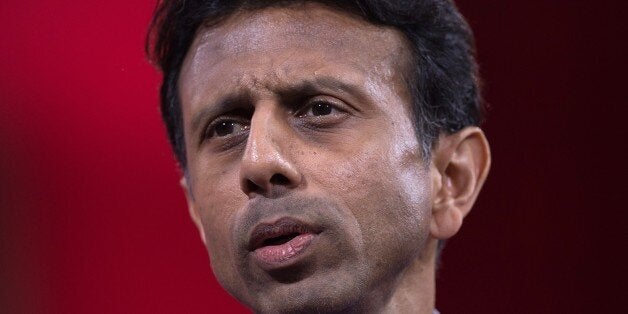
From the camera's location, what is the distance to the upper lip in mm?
1280

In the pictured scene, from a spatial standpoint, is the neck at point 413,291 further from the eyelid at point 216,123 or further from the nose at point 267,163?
the eyelid at point 216,123

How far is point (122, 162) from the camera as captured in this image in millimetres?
2076

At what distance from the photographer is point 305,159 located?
4.35 feet

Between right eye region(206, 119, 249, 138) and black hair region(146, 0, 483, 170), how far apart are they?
0.15 m

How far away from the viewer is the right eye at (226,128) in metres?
1.46

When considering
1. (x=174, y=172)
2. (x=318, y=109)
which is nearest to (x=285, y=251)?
(x=318, y=109)

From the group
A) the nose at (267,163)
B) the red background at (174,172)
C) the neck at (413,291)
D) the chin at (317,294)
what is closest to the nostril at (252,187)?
the nose at (267,163)

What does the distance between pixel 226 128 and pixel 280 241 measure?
262mm

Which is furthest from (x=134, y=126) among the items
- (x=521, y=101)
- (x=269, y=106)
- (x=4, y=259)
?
(x=521, y=101)

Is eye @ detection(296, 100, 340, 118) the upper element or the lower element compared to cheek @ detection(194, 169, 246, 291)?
upper

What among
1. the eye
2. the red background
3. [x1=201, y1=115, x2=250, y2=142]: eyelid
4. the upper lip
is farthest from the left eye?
the red background

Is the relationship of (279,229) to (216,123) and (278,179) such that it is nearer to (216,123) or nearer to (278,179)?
(278,179)

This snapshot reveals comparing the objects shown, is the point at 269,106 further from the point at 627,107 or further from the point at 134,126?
the point at 627,107

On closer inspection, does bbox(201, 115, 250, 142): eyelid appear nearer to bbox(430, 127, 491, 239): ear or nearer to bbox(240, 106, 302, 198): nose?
bbox(240, 106, 302, 198): nose
